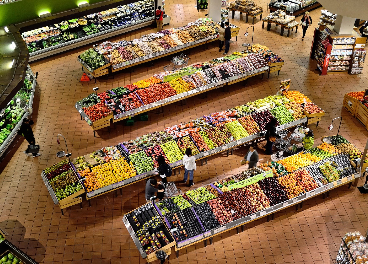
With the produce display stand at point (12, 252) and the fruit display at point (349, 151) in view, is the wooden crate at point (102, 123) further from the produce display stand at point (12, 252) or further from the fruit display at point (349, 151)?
the fruit display at point (349, 151)

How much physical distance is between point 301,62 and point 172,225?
33.3 ft

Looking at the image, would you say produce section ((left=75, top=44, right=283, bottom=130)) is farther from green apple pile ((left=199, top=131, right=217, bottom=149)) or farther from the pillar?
the pillar

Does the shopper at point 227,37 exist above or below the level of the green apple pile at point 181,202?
above

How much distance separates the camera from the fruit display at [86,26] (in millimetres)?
17109

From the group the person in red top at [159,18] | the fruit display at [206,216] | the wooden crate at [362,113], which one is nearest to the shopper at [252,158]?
the fruit display at [206,216]

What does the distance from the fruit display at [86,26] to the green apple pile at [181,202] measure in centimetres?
826

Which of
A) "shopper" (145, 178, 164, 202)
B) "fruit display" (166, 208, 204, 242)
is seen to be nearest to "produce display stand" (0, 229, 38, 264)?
"shopper" (145, 178, 164, 202)

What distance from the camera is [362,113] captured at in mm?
13805

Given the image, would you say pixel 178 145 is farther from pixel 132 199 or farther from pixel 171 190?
pixel 132 199

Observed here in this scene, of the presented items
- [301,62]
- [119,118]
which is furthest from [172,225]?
[301,62]

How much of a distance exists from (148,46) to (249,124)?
604 centimetres

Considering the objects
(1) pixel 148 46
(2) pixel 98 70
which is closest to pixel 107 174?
(2) pixel 98 70

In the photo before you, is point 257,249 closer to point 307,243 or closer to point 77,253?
point 307,243

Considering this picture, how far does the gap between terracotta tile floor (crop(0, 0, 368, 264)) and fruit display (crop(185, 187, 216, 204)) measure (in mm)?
1002
